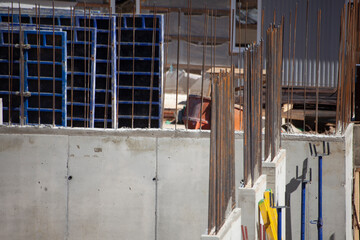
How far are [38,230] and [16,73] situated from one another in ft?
8.50

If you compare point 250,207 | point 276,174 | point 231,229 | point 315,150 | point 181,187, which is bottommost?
point 181,187

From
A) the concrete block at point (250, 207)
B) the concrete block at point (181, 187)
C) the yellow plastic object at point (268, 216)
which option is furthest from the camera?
the concrete block at point (181, 187)

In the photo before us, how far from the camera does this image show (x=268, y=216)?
22.3ft

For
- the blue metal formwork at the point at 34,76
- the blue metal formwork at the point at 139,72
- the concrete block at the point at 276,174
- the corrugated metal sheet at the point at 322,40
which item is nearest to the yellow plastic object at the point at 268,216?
the concrete block at the point at 276,174

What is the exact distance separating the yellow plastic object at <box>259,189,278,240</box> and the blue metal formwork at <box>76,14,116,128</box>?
366cm

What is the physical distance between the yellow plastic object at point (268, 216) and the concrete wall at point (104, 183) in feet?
6.78

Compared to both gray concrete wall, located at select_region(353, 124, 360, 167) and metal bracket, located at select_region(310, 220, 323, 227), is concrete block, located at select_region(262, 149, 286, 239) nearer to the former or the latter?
metal bracket, located at select_region(310, 220, 323, 227)

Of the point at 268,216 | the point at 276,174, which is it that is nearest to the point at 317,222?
the point at 276,174

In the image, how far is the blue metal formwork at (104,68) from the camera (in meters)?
9.97

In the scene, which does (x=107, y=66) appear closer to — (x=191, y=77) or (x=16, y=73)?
(x=16, y=73)

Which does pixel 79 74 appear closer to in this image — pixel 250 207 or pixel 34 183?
pixel 34 183

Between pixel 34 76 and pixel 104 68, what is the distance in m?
1.14

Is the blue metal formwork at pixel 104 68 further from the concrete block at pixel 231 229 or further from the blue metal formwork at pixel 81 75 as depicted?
the concrete block at pixel 231 229

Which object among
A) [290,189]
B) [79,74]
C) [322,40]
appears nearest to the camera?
[290,189]
